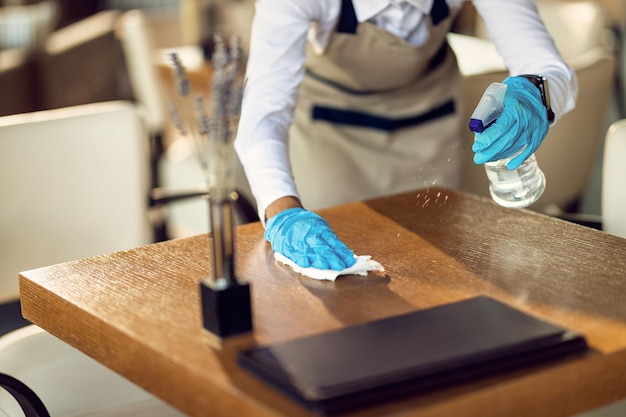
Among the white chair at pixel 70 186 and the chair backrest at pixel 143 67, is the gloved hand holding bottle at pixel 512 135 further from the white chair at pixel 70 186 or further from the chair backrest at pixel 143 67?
the chair backrest at pixel 143 67

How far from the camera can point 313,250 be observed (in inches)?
62.1

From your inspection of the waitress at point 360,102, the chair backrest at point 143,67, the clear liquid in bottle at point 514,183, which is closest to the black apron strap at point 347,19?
the waitress at point 360,102

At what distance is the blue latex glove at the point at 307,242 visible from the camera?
1.56 meters

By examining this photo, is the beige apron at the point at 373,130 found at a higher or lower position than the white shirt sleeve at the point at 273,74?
lower

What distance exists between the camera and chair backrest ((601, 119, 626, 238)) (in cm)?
209

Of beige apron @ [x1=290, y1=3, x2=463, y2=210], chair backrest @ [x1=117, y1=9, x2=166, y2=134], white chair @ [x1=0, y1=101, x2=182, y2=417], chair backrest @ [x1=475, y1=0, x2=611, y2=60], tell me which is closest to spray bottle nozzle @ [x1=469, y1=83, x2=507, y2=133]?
beige apron @ [x1=290, y1=3, x2=463, y2=210]

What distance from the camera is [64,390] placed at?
180 cm

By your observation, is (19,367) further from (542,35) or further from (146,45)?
(146,45)

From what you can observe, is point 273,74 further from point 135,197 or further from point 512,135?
point 135,197

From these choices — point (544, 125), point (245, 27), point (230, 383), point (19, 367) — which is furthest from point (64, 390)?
point (245, 27)

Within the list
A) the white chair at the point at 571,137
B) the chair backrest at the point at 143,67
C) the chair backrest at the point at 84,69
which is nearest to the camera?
the white chair at the point at 571,137

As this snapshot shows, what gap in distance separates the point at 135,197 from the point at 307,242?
1135 mm

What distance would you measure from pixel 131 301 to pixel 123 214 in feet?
3.86

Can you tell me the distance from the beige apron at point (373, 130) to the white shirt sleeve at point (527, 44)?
29 cm
